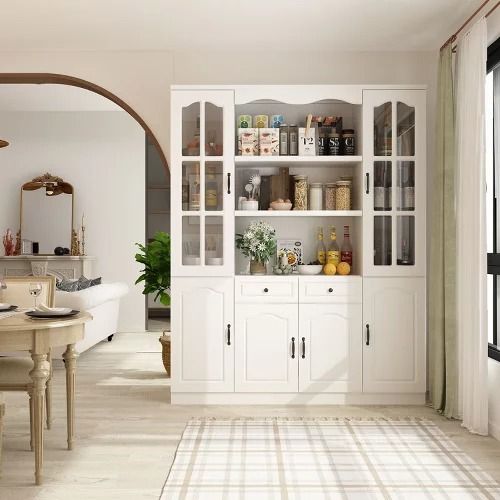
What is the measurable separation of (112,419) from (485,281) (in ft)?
8.22

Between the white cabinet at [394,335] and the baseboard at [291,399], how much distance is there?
0.06 m

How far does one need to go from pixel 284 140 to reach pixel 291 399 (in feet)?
6.17

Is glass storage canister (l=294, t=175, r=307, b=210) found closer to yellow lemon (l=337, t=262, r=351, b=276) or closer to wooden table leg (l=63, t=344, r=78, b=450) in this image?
yellow lemon (l=337, t=262, r=351, b=276)

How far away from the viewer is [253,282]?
4.57m

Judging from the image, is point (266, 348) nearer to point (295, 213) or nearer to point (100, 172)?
point (295, 213)

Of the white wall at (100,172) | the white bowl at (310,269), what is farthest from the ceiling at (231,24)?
the white wall at (100,172)

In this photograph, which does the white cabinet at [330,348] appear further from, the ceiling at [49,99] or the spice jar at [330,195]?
the ceiling at [49,99]

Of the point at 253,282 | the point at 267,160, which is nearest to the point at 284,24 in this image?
the point at 267,160

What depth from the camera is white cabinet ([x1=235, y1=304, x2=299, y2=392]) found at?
4551 millimetres

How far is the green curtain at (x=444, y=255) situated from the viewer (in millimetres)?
4207

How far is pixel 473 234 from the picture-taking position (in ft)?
12.6

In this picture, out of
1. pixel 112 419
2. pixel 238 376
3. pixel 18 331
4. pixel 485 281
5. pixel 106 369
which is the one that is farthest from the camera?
pixel 106 369

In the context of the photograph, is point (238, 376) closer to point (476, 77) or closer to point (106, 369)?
point (106, 369)

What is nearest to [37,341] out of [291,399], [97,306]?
[291,399]
